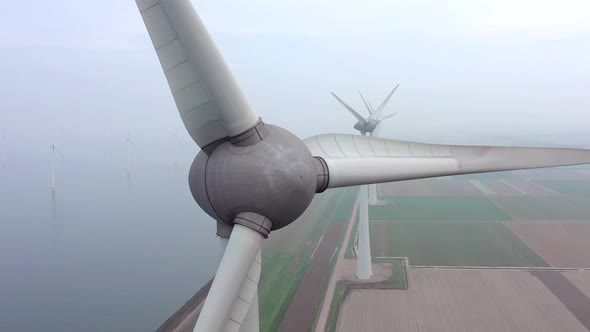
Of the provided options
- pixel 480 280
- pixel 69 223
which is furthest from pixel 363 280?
pixel 69 223

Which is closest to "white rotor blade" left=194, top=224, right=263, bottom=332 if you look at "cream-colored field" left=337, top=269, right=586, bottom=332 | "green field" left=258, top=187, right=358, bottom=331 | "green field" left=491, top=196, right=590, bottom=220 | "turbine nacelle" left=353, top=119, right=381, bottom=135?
"cream-colored field" left=337, top=269, right=586, bottom=332

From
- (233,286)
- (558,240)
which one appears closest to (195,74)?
(233,286)

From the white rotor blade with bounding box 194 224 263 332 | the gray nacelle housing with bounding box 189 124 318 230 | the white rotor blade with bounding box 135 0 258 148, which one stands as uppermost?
the white rotor blade with bounding box 135 0 258 148

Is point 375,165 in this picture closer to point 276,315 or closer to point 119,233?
point 276,315

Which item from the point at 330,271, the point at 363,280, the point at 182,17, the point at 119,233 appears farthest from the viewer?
the point at 119,233

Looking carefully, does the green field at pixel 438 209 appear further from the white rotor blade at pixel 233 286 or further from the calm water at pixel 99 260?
the white rotor blade at pixel 233 286

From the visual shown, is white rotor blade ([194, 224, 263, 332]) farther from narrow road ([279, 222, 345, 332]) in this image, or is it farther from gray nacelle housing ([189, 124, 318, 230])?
narrow road ([279, 222, 345, 332])
